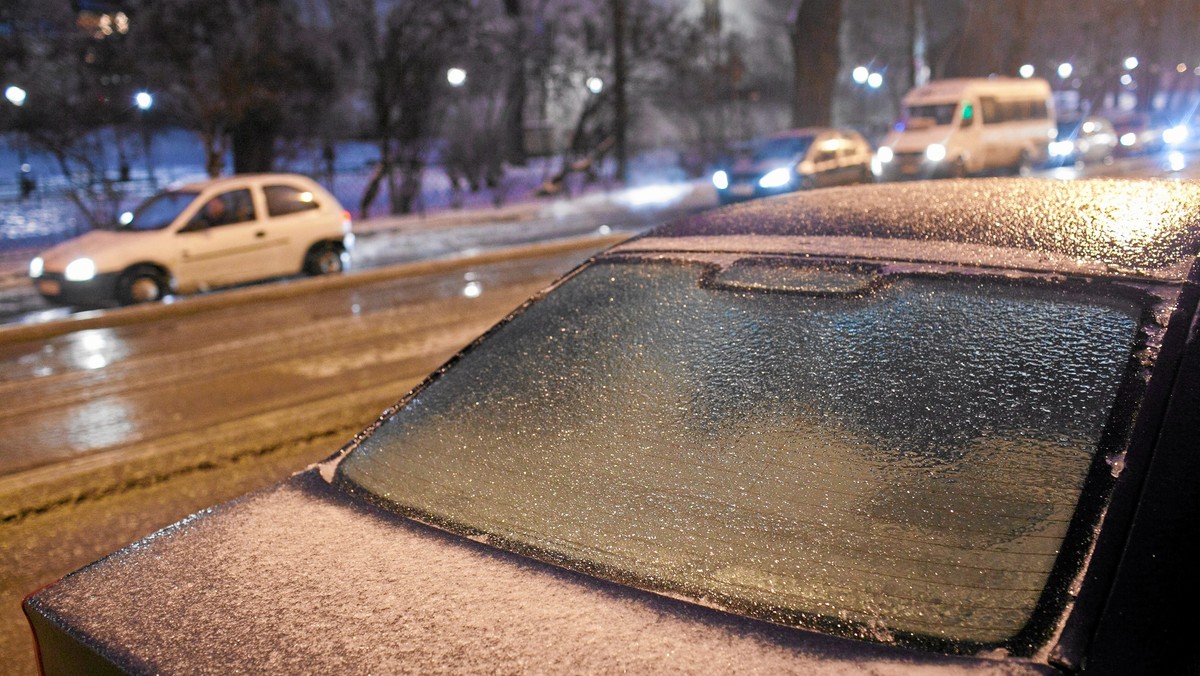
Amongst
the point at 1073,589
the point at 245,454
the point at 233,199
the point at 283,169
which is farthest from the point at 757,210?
the point at 283,169

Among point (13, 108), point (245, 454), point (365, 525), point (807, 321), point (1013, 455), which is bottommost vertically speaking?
point (245, 454)

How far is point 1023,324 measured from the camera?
2.03 m

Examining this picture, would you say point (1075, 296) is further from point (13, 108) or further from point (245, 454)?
point (13, 108)

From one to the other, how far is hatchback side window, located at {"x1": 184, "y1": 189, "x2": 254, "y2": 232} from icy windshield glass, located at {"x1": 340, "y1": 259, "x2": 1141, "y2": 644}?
10957 millimetres

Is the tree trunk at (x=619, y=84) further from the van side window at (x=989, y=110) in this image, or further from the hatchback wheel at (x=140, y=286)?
the hatchback wheel at (x=140, y=286)

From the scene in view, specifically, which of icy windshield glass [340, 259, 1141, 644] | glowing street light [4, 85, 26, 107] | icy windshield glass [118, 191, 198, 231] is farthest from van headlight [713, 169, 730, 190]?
icy windshield glass [340, 259, 1141, 644]

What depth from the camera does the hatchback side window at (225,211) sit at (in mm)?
12469

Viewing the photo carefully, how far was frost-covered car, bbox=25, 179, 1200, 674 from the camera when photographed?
1.59 m

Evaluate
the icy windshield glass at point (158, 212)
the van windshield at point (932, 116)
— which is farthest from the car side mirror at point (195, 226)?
the van windshield at point (932, 116)

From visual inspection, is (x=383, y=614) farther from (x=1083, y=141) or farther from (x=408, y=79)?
(x=1083, y=141)

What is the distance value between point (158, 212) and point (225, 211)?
33.0 inches

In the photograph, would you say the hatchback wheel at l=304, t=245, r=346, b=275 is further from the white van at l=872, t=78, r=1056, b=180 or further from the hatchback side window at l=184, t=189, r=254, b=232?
the white van at l=872, t=78, r=1056, b=180

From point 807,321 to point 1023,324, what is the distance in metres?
0.45

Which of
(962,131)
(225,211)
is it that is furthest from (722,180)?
(225,211)
